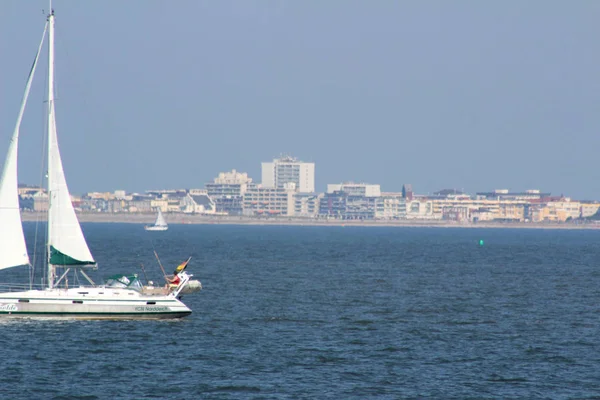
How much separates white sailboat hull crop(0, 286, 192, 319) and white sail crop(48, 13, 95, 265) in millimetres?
1400

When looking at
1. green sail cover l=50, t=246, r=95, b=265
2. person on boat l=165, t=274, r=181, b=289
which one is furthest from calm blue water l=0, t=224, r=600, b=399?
green sail cover l=50, t=246, r=95, b=265

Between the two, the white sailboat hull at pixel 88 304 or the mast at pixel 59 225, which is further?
the mast at pixel 59 225

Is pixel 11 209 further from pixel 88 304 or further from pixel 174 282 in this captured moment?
pixel 174 282

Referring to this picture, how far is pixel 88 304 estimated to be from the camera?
143 feet

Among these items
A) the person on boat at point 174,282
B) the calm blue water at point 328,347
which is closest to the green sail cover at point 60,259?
the calm blue water at point 328,347

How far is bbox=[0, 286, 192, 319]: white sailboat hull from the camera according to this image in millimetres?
43094

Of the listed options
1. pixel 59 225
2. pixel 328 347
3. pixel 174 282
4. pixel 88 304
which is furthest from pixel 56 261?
pixel 328 347

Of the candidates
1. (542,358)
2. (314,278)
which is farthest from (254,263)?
(542,358)

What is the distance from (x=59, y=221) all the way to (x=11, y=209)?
6.42 feet

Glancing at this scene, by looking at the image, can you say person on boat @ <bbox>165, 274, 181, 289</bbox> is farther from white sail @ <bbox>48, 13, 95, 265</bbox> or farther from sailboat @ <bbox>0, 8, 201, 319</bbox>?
white sail @ <bbox>48, 13, 95, 265</bbox>

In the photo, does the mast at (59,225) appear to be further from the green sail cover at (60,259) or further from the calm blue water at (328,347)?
the calm blue water at (328,347)

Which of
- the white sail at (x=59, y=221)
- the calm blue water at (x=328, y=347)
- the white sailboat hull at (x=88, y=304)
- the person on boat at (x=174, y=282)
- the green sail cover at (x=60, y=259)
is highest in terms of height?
the white sail at (x=59, y=221)

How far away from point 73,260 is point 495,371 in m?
18.2

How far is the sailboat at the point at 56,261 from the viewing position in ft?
142
